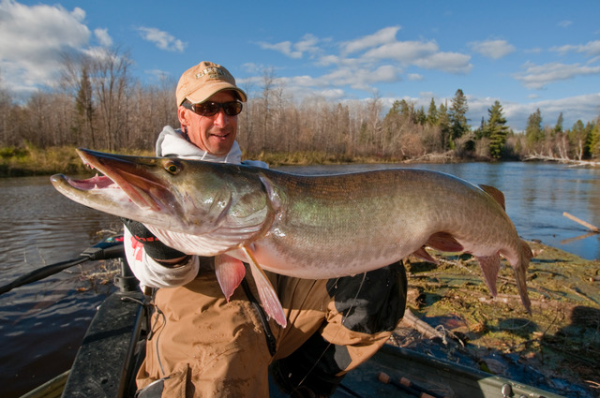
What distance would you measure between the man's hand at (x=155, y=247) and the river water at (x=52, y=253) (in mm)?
3541

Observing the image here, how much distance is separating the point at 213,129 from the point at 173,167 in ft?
3.73

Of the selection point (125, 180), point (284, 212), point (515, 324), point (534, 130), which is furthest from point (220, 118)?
point (534, 130)

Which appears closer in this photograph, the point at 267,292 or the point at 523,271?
the point at 267,292

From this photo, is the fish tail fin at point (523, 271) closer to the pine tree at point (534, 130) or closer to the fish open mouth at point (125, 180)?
the fish open mouth at point (125, 180)

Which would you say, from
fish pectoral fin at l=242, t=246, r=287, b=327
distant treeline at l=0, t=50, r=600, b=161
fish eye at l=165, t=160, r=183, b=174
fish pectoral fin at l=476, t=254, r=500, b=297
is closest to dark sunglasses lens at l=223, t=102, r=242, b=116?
fish eye at l=165, t=160, r=183, b=174

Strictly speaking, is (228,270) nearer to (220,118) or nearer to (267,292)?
(267,292)

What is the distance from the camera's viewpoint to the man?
6.11ft

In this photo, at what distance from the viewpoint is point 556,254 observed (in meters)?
7.83

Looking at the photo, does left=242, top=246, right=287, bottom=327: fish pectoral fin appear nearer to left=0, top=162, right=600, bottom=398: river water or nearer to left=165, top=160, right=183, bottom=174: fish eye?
left=165, top=160, right=183, bottom=174: fish eye

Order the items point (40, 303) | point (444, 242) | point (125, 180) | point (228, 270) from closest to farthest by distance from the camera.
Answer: point (125, 180) < point (228, 270) < point (444, 242) < point (40, 303)

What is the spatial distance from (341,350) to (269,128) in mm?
45649

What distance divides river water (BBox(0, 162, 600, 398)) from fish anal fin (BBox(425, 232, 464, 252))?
4590mm

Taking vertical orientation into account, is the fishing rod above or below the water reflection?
above

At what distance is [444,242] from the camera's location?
2.20 metres
